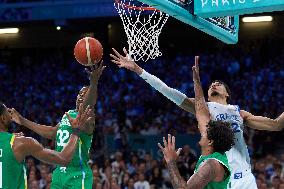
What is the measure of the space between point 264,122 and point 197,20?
131cm

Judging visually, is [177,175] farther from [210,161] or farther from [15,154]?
[15,154]

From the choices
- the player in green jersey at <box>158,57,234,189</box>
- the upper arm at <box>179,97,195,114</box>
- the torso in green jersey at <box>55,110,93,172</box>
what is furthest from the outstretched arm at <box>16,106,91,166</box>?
the upper arm at <box>179,97,195,114</box>

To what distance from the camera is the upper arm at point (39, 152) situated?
3957 mm

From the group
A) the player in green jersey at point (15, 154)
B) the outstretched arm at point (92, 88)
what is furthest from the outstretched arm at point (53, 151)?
the outstretched arm at point (92, 88)

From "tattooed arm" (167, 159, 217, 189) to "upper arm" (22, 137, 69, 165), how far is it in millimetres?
816

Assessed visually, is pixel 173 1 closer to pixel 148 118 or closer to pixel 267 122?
pixel 267 122

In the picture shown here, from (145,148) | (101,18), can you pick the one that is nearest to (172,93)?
(145,148)

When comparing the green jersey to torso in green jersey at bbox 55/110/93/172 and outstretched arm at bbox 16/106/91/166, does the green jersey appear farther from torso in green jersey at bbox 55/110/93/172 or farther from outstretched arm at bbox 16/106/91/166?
torso in green jersey at bbox 55/110/93/172

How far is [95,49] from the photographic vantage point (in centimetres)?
602

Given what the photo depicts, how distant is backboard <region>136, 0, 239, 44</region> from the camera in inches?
227

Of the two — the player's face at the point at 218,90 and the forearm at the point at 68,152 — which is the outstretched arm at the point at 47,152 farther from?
the player's face at the point at 218,90

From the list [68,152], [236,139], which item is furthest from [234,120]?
[68,152]

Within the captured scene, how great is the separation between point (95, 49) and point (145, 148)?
790 cm

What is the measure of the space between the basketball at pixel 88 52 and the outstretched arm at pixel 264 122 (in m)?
1.58
